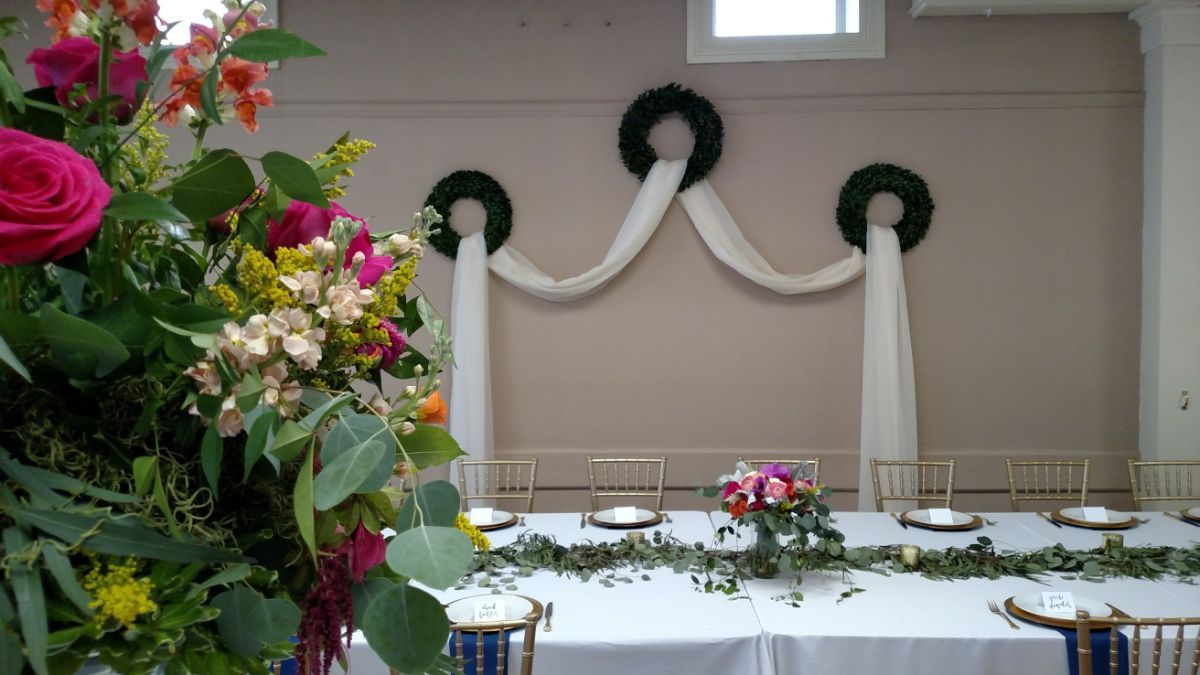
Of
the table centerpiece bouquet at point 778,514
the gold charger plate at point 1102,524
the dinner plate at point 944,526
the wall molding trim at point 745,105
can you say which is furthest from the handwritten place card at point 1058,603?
the wall molding trim at point 745,105

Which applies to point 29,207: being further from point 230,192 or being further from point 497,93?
point 497,93

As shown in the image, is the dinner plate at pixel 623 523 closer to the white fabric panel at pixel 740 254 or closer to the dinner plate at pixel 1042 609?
the dinner plate at pixel 1042 609

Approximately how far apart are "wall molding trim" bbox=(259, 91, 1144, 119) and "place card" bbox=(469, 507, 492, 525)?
253cm

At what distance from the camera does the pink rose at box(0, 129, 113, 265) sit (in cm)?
42

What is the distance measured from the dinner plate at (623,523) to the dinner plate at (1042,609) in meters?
1.36

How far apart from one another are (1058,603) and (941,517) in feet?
3.48

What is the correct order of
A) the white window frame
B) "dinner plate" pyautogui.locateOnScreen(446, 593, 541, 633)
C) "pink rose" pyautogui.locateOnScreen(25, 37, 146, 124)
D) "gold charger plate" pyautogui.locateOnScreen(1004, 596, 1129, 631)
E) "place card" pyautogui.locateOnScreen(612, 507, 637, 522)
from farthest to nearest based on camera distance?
the white window frame → "place card" pyautogui.locateOnScreen(612, 507, 637, 522) → "dinner plate" pyautogui.locateOnScreen(446, 593, 541, 633) → "gold charger plate" pyautogui.locateOnScreen(1004, 596, 1129, 631) → "pink rose" pyautogui.locateOnScreen(25, 37, 146, 124)

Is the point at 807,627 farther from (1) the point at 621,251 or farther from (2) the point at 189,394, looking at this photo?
(1) the point at 621,251

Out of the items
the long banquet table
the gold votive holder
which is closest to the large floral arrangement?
the long banquet table

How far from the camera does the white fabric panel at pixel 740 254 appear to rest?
4.80 metres

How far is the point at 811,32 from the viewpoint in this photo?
4.93m

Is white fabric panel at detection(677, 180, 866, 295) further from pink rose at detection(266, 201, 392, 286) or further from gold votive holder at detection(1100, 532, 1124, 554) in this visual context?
pink rose at detection(266, 201, 392, 286)

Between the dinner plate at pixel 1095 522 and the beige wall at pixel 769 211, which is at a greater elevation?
the beige wall at pixel 769 211

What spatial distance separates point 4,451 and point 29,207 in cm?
13
